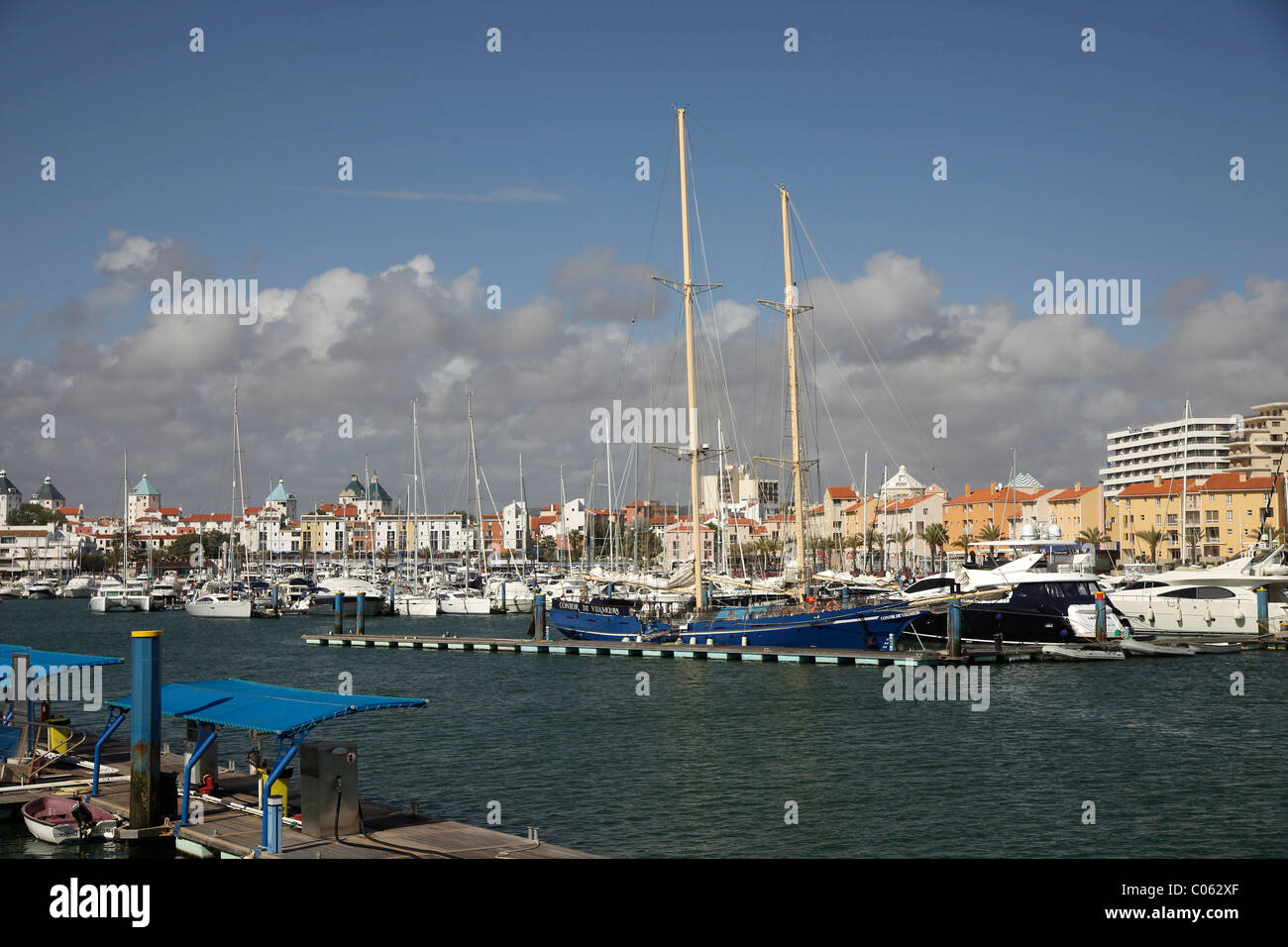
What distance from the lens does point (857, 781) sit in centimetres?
2728

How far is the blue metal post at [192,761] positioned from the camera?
807 inches

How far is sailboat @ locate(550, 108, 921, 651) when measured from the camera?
54.5 metres

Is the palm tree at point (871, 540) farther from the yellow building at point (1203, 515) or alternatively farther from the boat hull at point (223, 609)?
the boat hull at point (223, 609)

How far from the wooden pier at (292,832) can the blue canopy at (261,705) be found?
1660 millimetres

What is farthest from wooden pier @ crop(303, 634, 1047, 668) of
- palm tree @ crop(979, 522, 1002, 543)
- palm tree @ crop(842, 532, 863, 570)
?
palm tree @ crop(842, 532, 863, 570)

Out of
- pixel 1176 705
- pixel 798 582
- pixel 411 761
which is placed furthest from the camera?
pixel 798 582

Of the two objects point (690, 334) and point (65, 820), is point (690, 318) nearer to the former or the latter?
point (690, 334)

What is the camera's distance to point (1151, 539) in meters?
146

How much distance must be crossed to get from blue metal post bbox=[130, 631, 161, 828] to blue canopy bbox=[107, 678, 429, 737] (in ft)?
2.29

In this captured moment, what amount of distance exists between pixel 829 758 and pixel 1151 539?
130 m

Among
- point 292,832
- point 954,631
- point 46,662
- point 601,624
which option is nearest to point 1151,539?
point 601,624
